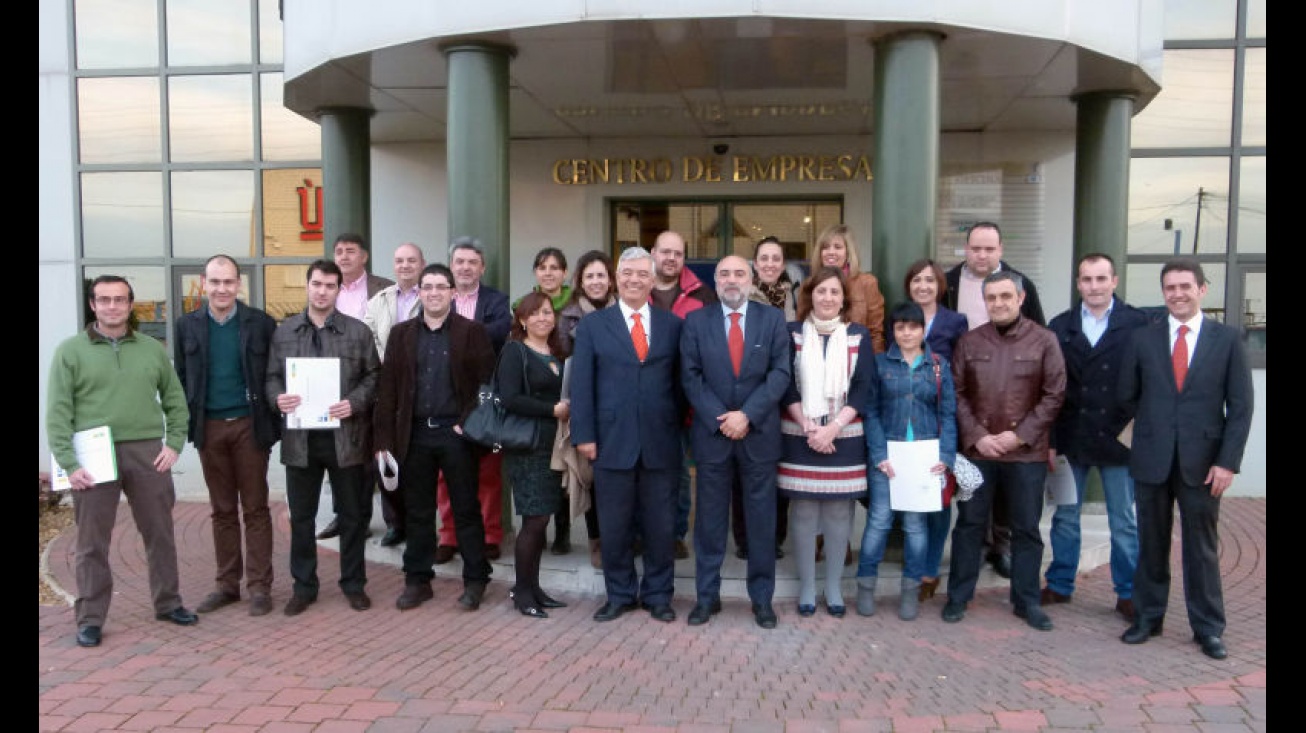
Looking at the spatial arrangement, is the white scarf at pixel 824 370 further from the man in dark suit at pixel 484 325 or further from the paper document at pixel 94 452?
the paper document at pixel 94 452

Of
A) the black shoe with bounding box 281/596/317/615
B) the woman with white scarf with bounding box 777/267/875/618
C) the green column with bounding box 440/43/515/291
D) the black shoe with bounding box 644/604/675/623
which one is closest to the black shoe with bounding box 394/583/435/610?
the black shoe with bounding box 281/596/317/615

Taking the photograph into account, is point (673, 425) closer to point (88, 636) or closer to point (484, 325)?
point (484, 325)

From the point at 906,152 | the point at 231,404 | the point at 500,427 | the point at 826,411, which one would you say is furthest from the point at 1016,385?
the point at 231,404

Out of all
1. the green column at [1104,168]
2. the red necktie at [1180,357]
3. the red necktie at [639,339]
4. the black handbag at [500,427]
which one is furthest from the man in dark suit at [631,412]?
the green column at [1104,168]

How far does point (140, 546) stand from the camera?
7.14 metres

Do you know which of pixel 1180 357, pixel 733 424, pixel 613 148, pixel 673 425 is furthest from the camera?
pixel 613 148

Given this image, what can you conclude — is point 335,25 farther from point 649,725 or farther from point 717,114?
point 649,725

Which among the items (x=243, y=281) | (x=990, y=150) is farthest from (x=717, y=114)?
(x=243, y=281)

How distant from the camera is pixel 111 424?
497 cm

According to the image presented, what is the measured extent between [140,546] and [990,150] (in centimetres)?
845

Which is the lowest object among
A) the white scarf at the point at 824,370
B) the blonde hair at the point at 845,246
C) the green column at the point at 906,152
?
the white scarf at the point at 824,370

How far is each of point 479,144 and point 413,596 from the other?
2973 mm

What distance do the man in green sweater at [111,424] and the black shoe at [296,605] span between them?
0.52 metres

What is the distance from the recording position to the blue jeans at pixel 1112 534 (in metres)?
5.31
